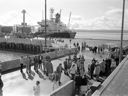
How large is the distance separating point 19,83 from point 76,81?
417 centimetres

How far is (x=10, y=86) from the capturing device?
464 inches

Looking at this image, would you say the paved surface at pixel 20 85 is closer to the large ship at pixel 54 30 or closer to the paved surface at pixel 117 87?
the paved surface at pixel 117 87

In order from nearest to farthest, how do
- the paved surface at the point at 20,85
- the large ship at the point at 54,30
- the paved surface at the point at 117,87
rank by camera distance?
the paved surface at the point at 117,87 → the paved surface at the point at 20,85 → the large ship at the point at 54,30

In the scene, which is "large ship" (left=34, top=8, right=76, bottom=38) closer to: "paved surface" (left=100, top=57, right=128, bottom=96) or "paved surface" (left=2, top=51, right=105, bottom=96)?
"paved surface" (left=2, top=51, right=105, bottom=96)

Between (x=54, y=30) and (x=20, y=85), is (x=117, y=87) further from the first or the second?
(x=54, y=30)

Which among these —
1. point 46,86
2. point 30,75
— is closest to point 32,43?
point 30,75

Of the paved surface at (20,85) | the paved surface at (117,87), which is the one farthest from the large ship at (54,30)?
the paved surface at (117,87)

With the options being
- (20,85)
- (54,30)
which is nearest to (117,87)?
(20,85)

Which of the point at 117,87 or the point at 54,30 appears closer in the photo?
the point at 117,87

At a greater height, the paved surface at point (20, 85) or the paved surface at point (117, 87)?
the paved surface at point (117, 87)

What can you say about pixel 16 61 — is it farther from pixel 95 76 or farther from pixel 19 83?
pixel 95 76

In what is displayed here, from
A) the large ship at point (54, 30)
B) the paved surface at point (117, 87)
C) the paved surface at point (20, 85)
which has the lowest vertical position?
the paved surface at point (20, 85)

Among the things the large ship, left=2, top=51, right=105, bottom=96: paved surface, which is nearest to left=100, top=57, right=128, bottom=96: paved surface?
left=2, top=51, right=105, bottom=96: paved surface

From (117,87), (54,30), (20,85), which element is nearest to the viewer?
(117,87)
